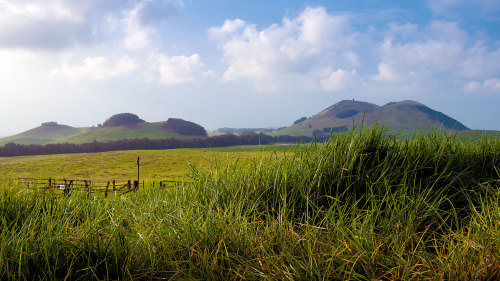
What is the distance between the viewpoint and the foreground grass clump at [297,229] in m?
2.97

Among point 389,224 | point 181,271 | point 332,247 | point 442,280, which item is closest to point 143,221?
point 181,271

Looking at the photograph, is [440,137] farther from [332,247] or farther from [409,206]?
[332,247]

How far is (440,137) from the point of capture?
6008 mm

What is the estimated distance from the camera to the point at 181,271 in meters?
3.01

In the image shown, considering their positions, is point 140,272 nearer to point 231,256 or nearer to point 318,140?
point 231,256

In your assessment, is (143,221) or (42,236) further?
(143,221)

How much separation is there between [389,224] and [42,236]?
3743 millimetres

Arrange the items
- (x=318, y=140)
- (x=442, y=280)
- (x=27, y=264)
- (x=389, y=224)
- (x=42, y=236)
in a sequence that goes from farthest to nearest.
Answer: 1. (x=318, y=140)
2. (x=389, y=224)
3. (x=42, y=236)
4. (x=27, y=264)
5. (x=442, y=280)

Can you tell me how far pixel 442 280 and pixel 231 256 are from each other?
6.07 feet

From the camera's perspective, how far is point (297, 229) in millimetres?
3941

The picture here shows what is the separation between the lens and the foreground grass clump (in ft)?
9.73

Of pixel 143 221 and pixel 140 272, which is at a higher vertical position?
pixel 143 221

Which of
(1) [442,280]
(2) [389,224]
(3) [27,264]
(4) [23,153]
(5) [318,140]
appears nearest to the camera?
(1) [442,280]

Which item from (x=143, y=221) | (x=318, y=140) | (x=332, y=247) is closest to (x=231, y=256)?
(x=332, y=247)
